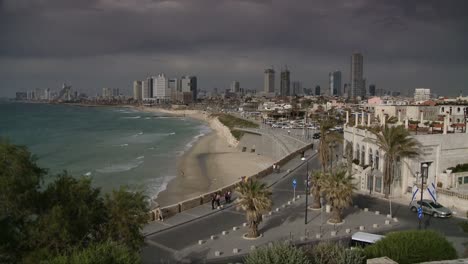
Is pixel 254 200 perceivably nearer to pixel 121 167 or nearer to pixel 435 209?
pixel 435 209

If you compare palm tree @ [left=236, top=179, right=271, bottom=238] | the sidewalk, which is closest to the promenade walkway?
the sidewalk

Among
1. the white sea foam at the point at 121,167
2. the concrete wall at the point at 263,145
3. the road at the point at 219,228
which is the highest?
the road at the point at 219,228

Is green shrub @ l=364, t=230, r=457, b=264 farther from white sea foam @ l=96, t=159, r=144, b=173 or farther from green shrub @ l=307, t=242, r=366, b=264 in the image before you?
white sea foam @ l=96, t=159, r=144, b=173

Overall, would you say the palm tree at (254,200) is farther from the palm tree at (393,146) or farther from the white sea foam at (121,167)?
the white sea foam at (121,167)

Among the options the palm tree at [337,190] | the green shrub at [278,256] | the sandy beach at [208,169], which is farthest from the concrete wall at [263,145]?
the green shrub at [278,256]

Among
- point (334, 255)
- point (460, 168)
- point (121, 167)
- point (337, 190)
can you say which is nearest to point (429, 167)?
point (460, 168)
